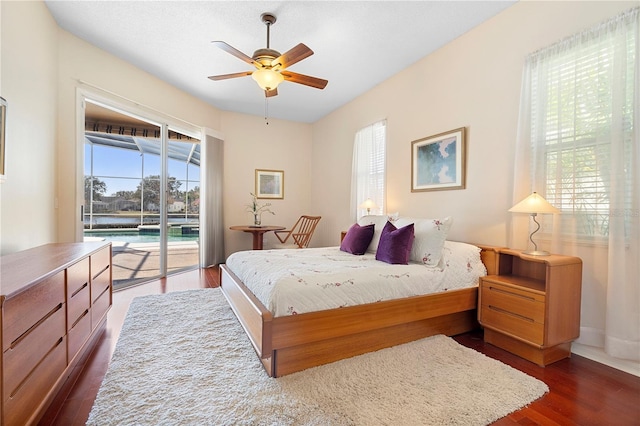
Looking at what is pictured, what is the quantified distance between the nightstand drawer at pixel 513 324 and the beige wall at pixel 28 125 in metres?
3.61

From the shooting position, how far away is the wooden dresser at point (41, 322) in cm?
116

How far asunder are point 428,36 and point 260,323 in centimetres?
319

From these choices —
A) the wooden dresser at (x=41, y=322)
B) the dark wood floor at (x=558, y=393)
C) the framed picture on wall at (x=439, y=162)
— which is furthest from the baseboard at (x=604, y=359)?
the wooden dresser at (x=41, y=322)

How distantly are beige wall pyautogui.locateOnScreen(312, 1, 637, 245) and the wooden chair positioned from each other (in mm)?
1606

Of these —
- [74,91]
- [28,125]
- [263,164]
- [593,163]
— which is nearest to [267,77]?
[28,125]

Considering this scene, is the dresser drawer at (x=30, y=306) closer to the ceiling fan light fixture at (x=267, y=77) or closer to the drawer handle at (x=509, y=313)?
the ceiling fan light fixture at (x=267, y=77)

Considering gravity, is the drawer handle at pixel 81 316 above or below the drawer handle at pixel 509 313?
above

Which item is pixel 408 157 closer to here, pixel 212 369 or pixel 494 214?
pixel 494 214

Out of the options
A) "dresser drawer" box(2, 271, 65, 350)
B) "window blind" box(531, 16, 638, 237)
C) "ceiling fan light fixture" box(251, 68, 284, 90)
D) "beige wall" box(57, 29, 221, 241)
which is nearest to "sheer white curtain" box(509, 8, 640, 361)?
"window blind" box(531, 16, 638, 237)

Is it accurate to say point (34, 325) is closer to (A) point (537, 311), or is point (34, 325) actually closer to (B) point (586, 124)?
(A) point (537, 311)

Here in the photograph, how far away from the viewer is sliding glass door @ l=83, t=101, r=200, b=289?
3.54 m

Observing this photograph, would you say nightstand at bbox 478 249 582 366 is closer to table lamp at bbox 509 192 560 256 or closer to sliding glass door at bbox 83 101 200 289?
table lamp at bbox 509 192 560 256

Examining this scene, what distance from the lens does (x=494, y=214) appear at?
2.76 m

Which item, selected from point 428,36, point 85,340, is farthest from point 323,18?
point 85,340
